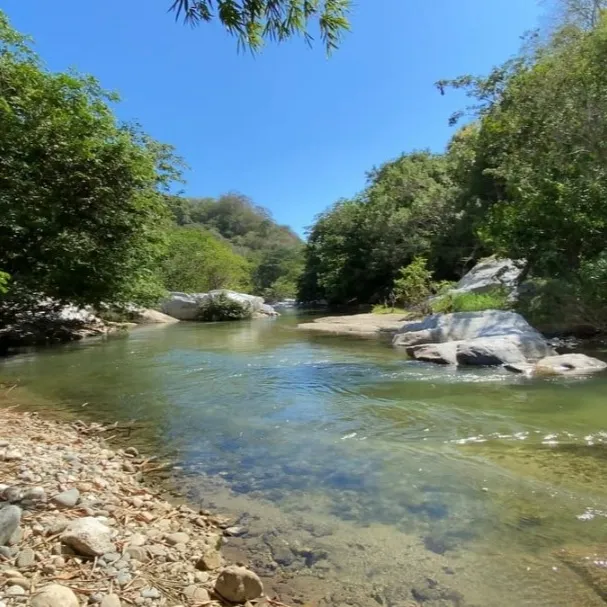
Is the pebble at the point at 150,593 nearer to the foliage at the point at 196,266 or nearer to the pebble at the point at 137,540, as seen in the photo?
the pebble at the point at 137,540

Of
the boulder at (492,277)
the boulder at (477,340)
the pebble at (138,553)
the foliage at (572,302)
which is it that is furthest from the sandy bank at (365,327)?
the pebble at (138,553)

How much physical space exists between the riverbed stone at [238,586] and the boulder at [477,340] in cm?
923

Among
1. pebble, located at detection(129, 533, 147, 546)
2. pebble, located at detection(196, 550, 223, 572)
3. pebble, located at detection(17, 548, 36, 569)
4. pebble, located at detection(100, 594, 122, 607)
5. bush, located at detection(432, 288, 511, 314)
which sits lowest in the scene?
pebble, located at detection(196, 550, 223, 572)

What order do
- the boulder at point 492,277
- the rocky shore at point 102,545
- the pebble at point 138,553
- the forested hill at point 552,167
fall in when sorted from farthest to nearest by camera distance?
the boulder at point 492,277 → the forested hill at point 552,167 → the pebble at point 138,553 → the rocky shore at point 102,545

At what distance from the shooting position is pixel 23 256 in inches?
523

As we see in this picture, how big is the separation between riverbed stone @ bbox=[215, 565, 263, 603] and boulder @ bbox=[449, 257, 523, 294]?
52.7 feet

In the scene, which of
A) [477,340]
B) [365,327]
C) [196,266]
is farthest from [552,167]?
[196,266]

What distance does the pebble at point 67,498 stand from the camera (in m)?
3.64

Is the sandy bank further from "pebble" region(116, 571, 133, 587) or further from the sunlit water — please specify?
"pebble" region(116, 571, 133, 587)

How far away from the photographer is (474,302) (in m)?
16.6

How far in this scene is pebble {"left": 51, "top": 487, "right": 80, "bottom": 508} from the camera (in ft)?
11.9

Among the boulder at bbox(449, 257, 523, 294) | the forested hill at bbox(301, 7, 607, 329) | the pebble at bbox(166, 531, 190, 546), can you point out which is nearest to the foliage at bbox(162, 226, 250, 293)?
the forested hill at bbox(301, 7, 607, 329)

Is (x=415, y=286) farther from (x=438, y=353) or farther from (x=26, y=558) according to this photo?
(x=26, y=558)

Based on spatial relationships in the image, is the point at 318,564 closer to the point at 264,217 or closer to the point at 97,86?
the point at 97,86
